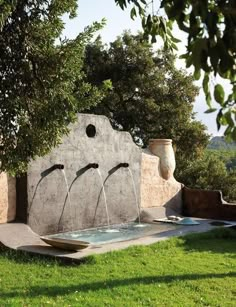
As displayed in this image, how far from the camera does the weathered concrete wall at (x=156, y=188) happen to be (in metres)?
13.3

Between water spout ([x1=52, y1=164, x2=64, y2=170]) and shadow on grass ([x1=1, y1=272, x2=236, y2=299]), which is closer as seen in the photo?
shadow on grass ([x1=1, y1=272, x2=236, y2=299])

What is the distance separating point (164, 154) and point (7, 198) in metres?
5.52

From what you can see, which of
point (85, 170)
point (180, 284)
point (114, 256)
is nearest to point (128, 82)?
point (85, 170)

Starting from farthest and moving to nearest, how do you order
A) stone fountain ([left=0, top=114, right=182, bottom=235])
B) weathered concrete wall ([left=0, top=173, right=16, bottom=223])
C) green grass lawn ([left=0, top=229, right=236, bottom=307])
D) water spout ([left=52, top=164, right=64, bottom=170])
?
water spout ([left=52, top=164, right=64, bottom=170])
stone fountain ([left=0, top=114, right=182, bottom=235])
weathered concrete wall ([left=0, top=173, right=16, bottom=223])
green grass lawn ([left=0, top=229, right=236, bottom=307])

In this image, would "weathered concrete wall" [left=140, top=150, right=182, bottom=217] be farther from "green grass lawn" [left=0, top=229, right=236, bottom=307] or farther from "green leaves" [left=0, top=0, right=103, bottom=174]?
"green leaves" [left=0, top=0, right=103, bottom=174]

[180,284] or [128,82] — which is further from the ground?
[128,82]

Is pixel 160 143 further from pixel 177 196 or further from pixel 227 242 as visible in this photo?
pixel 227 242

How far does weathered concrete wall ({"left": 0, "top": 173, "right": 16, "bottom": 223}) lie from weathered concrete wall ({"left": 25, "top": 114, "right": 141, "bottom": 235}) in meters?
0.32

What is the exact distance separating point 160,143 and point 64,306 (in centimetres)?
897

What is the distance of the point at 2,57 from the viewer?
4.77 metres

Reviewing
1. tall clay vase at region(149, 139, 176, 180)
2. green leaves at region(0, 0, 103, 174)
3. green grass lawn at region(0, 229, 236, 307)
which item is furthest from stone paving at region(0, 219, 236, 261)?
tall clay vase at region(149, 139, 176, 180)

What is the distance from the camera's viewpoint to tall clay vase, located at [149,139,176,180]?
13.9m

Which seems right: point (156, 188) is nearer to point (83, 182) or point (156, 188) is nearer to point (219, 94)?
point (83, 182)

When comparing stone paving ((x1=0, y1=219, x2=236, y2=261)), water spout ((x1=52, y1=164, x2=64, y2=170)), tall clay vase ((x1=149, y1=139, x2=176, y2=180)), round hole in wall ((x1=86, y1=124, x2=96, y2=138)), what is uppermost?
round hole in wall ((x1=86, y1=124, x2=96, y2=138))
